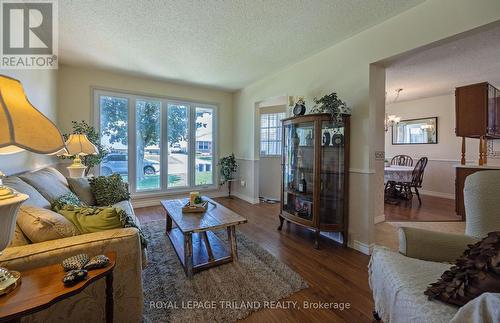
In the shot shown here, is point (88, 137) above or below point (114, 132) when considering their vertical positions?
below

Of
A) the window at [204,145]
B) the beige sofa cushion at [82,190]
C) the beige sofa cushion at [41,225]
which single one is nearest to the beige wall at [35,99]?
the beige sofa cushion at [82,190]

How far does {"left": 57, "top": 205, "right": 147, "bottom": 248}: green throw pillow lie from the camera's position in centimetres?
136

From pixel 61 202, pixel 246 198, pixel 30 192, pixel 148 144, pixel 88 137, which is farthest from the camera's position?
pixel 246 198

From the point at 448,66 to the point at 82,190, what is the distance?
5.59 m

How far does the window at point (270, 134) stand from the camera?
16.5ft

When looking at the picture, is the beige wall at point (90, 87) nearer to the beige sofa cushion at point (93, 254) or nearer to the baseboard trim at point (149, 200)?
the baseboard trim at point (149, 200)

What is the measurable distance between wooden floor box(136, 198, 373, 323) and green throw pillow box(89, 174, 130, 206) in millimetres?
767

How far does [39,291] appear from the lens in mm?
840

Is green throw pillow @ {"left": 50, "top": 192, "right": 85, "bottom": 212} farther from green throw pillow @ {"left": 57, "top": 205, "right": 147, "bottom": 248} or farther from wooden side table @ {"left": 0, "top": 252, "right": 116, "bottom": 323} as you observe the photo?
wooden side table @ {"left": 0, "top": 252, "right": 116, "bottom": 323}

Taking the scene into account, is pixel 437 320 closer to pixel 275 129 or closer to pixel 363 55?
pixel 363 55

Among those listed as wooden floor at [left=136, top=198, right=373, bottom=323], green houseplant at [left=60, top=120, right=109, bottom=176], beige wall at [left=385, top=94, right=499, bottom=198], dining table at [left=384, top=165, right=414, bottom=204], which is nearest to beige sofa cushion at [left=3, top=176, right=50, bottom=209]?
wooden floor at [left=136, top=198, right=373, bottom=323]

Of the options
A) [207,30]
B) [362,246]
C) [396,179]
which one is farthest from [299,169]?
[396,179]

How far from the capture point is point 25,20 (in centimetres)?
221

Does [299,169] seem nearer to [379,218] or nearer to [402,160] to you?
[379,218]
